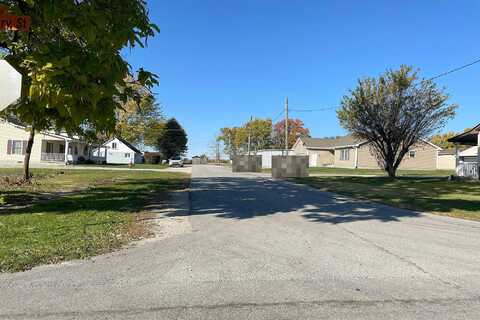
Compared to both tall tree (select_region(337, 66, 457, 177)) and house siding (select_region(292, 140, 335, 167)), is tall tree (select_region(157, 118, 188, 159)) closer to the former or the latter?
house siding (select_region(292, 140, 335, 167))

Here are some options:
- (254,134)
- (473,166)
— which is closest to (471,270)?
(473,166)

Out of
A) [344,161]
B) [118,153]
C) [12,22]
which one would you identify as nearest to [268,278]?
[12,22]

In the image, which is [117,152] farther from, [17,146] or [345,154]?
[345,154]

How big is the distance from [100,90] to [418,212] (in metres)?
9.16

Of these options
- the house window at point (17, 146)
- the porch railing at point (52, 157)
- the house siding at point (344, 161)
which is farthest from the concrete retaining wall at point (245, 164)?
the house window at point (17, 146)

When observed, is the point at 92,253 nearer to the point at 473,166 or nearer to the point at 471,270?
the point at 471,270

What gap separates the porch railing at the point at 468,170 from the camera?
86.0 feet

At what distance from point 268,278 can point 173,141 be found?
8324 cm

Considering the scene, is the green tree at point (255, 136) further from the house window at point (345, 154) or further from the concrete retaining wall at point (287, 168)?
the concrete retaining wall at point (287, 168)

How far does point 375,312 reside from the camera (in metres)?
3.88

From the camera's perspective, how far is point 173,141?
8656 centimetres

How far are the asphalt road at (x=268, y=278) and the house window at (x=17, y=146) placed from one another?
40734mm

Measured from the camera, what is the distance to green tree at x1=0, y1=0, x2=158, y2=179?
18.1ft

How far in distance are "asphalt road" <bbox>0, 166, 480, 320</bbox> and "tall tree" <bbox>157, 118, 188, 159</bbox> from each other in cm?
7834
